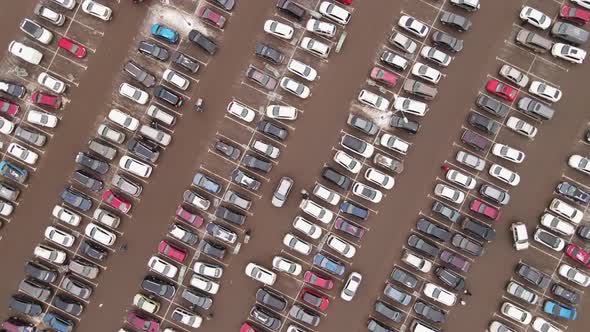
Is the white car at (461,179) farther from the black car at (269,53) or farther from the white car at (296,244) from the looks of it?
the black car at (269,53)

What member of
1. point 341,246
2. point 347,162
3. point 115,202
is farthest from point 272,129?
point 115,202

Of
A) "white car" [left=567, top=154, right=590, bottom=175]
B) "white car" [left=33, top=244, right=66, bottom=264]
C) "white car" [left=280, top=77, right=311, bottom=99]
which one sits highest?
"white car" [left=567, top=154, right=590, bottom=175]

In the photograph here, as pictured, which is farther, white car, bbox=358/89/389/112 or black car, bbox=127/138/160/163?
black car, bbox=127/138/160/163

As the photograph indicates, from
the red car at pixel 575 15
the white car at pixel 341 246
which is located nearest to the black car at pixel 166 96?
the white car at pixel 341 246

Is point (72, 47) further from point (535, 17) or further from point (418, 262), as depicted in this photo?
point (535, 17)

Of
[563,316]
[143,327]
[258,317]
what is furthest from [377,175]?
[143,327]

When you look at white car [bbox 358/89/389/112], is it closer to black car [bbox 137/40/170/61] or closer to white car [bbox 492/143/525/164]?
white car [bbox 492/143/525/164]

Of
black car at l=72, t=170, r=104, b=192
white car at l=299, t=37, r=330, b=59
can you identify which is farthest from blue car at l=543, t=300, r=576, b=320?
black car at l=72, t=170, r=104, b=192
